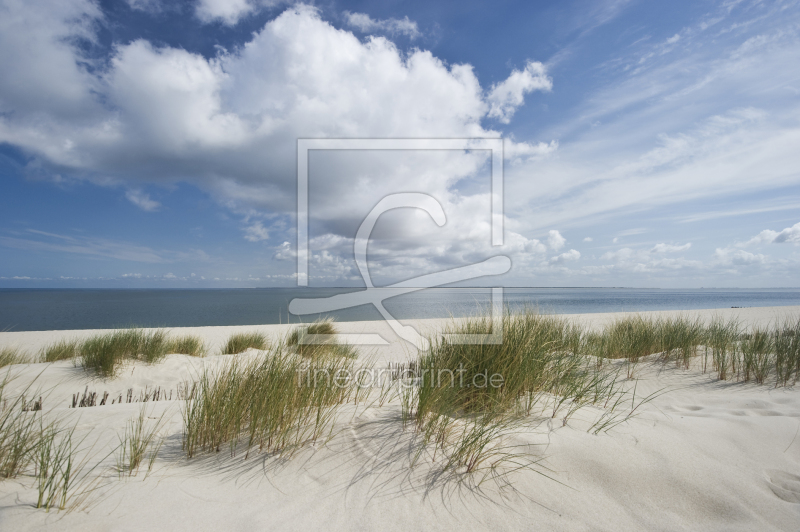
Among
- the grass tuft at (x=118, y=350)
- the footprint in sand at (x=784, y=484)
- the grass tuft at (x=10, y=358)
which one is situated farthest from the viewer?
the grass tuft at (x=10, y=358)

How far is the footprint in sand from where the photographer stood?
2.07 metres

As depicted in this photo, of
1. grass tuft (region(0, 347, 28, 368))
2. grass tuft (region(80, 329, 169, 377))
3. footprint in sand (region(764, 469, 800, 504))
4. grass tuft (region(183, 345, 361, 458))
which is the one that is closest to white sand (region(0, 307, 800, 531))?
footprint in sand (region(764, 469, 800, 504))

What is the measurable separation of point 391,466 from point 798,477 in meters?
2.50

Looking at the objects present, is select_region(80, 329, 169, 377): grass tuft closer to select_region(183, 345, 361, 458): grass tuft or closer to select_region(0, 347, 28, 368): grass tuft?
select_region(0, 347, 28, 368): grass tuft

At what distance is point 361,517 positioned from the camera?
6.22ft

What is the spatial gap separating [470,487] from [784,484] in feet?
6.19

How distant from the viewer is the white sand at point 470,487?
186cm

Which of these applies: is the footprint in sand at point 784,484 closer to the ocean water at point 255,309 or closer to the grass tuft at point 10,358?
the ocean water at point 255,309

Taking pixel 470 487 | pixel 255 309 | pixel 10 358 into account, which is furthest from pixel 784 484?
pixel 255 309

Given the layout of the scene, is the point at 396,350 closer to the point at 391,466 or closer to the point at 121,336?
the point at 121,336

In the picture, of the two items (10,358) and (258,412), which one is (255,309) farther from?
(258,412)

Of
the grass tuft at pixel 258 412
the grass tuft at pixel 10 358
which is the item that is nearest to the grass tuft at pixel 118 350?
the grass tuft at pixel 10 358

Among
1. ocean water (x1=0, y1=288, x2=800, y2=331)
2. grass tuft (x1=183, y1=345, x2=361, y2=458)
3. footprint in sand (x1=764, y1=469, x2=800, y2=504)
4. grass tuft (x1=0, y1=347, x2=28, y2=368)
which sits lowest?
ocean water (x1=0, y1=288, x2=800, y2=331)

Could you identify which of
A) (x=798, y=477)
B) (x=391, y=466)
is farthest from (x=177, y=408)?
(x=798, y=477)
